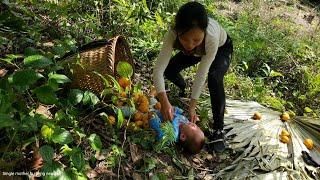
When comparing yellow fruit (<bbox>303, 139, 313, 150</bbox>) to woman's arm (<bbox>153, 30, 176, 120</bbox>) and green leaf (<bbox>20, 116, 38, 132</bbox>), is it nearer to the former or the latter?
woman's arm (<bbox>153, 30, 176, 120</bbox>)

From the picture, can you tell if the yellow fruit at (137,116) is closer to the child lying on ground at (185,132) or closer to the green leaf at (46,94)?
the child lying on ground at (185,132)

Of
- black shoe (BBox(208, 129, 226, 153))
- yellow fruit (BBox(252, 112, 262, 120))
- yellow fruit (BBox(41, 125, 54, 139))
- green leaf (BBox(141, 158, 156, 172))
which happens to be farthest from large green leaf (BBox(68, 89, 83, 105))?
yellow fruit (BBox(252, 112, 262, 120))

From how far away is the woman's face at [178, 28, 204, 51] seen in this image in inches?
98.4

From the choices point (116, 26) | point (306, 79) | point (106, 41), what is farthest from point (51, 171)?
point (306, 79)

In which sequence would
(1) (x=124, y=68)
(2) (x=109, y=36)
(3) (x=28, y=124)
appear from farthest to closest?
(2) (x=109, y=36) < (1) (x=124, y=68) < (3) (x=28, y=124)

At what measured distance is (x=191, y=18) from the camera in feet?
8.07

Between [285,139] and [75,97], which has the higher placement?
[75,97]

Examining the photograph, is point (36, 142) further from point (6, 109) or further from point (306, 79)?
point (306, 79)

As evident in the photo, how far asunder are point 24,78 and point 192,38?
101cm

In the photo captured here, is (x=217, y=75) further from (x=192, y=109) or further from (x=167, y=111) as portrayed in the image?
(x=167, y=111)

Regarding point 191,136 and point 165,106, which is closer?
point 165,106

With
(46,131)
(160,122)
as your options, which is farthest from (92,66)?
(46,131)

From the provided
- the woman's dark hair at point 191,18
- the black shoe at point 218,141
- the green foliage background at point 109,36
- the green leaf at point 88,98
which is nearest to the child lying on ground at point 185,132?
the black shoe at point 218,141

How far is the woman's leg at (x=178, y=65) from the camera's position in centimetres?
340
